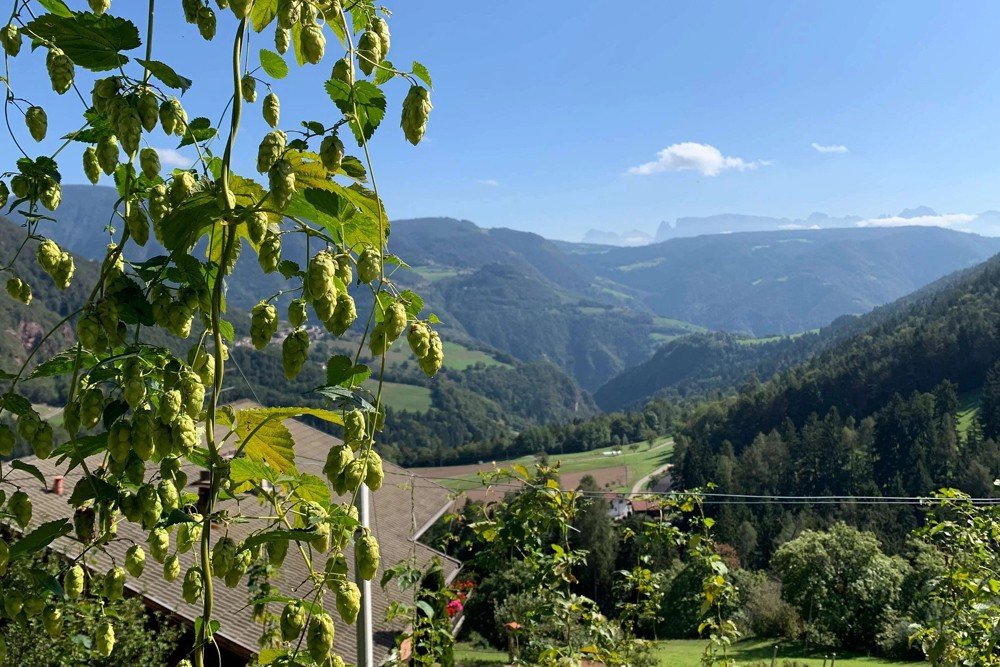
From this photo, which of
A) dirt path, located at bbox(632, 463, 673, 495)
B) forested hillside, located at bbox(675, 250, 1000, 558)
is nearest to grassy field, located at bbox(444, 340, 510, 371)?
dirt path, located at bbox(632, 463, 673, 495)

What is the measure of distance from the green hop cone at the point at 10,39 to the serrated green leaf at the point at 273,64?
393 mm

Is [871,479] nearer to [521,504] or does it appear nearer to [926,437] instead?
[926,437]

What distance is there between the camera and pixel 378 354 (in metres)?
0.98

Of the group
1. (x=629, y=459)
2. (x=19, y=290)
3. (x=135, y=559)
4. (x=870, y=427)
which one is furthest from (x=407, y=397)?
(x=135, y=559)

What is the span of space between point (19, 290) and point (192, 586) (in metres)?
0.65

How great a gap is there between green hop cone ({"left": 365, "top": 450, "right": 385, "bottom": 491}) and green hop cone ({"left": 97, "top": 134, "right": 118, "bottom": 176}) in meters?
0.58

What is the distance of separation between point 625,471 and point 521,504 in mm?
84459

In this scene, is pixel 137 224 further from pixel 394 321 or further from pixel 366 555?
pixel 366 555

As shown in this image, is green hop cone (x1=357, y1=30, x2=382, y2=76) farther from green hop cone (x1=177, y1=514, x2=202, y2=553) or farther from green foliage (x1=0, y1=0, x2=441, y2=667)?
green hop cone (x1=177, y1=514, x2=202, y2=553)

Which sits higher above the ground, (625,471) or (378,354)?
(378,354)

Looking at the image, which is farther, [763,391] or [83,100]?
[763,391]

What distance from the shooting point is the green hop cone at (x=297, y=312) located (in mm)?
971

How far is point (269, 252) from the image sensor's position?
39.0 inches

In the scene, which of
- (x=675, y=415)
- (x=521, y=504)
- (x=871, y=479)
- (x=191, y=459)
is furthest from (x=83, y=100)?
(x=675, y=415)
